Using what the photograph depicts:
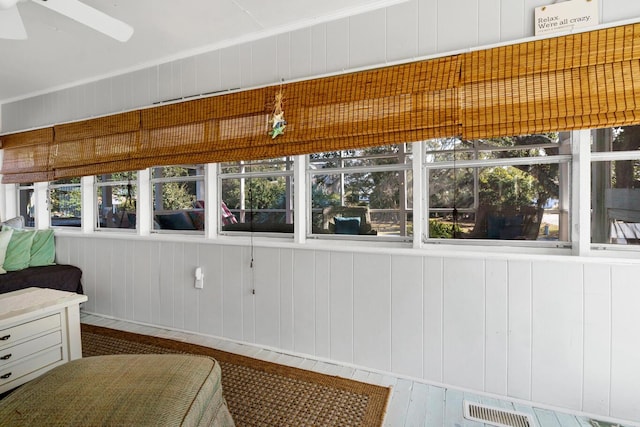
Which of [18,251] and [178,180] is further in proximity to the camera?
[18,251]

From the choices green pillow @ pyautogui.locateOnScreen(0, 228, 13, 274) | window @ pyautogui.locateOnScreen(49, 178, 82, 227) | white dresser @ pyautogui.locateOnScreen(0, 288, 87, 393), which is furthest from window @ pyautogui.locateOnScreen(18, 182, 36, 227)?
white dresser @ pyautogui.locateOnScreen(0, 288, 87, 393)

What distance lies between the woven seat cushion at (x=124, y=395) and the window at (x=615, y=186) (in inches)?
84.7

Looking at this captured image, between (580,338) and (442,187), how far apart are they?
1.11 meters

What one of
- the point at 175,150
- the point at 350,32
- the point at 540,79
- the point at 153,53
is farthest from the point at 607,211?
the point at 153,53

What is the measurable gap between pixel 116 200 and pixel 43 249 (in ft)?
3.21

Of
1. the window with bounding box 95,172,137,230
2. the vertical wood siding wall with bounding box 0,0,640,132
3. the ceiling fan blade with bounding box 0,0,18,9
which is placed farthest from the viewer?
the window with bounding box 95,172,137,230

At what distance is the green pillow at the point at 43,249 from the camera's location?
Answer: 11.5 ft

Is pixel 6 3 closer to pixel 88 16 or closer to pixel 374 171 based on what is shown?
pixel 88 16

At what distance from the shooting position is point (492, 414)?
1.84 metres

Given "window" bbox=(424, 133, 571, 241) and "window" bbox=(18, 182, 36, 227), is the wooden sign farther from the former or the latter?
"window" bbox=(18, 182, 36, 227)

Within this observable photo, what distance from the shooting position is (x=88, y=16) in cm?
178

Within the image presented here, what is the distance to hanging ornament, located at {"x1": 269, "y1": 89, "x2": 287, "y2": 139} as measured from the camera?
2.33 m

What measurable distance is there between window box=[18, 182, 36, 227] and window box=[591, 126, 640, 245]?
5.35m

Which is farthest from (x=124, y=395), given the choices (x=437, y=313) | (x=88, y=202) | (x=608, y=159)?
(x=88, y=202)
